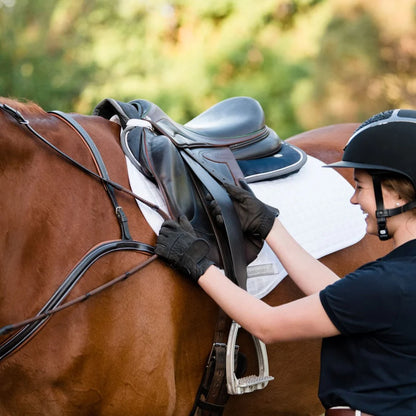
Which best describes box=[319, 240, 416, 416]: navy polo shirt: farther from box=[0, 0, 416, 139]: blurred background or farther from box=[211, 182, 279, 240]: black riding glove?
box=[0, 0, 416, 139]: blurred background

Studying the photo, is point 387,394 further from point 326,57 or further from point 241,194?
point 326,57

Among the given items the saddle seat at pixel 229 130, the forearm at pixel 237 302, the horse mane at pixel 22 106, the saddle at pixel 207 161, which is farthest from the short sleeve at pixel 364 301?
the horse mane at pixel 22 106

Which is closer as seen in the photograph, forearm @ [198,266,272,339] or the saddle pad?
forearm @ [198,266,272,339]

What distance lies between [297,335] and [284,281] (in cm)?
73

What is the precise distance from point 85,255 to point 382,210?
1.00 m

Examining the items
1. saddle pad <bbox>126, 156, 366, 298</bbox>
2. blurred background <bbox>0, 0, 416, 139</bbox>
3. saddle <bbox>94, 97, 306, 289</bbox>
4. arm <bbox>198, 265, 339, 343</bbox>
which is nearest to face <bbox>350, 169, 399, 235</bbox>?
arm <bbox>198, 265, 339, 343</bbox>

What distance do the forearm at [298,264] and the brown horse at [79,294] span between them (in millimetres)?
342

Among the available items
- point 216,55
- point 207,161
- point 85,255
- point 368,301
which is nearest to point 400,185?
point 368,301

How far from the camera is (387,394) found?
197 cm

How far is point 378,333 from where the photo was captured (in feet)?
6.35

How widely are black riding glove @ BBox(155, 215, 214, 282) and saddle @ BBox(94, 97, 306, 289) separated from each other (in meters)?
0.13

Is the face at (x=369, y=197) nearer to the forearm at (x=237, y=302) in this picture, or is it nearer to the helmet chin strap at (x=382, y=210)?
the helmet chin strap at (x=382, y=210)

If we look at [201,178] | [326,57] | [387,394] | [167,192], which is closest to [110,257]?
[167,192]

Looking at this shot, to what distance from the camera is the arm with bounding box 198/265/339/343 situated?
1962mm
